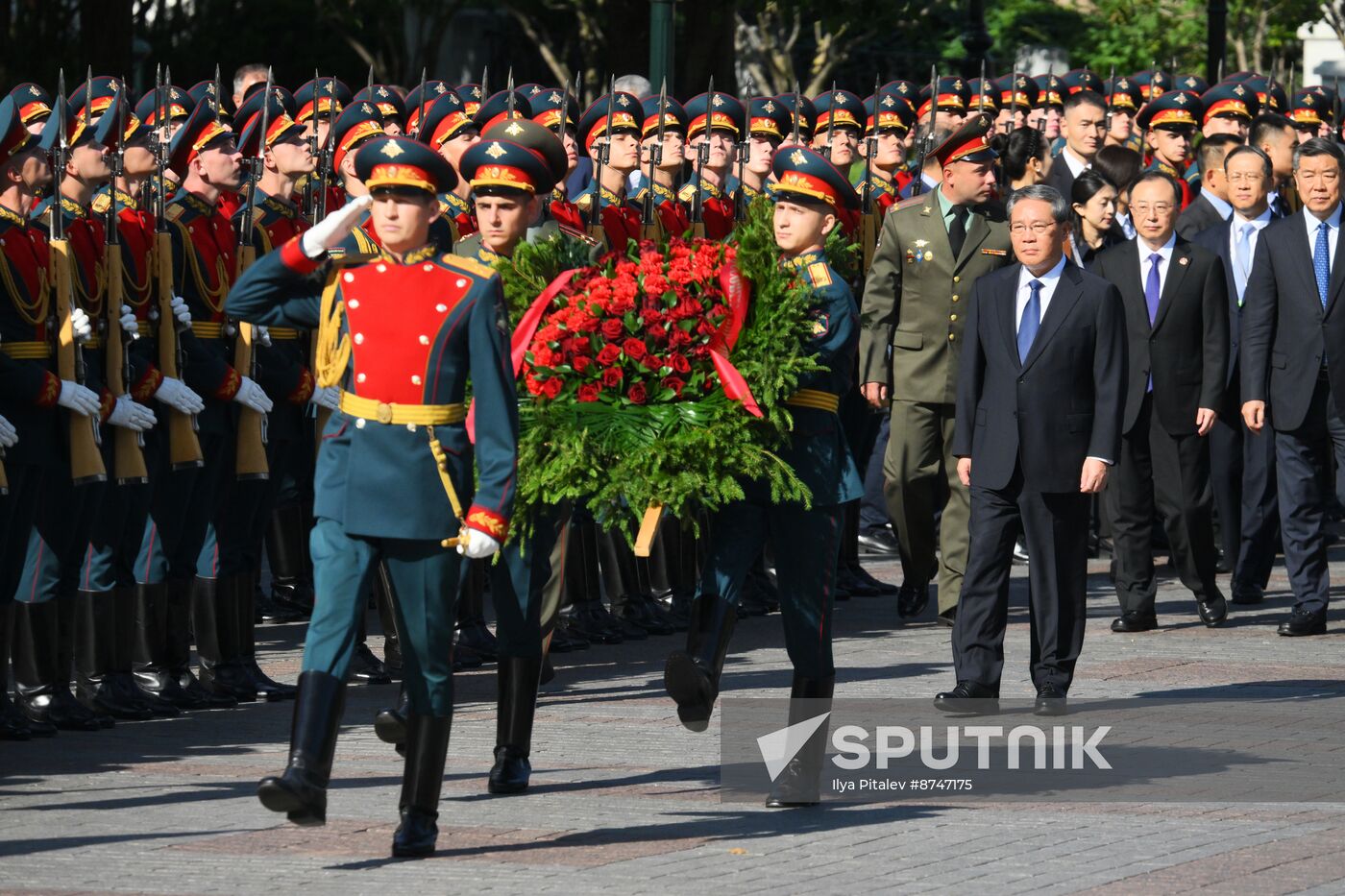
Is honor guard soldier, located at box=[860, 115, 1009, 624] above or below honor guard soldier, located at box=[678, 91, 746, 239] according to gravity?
below

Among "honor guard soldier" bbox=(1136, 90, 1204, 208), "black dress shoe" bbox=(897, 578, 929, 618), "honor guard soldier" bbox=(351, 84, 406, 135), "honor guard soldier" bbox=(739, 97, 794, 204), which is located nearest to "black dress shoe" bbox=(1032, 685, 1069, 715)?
"black dress shoe" bbox=(897, 578, 929, 618)

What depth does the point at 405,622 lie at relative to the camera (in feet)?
24.7

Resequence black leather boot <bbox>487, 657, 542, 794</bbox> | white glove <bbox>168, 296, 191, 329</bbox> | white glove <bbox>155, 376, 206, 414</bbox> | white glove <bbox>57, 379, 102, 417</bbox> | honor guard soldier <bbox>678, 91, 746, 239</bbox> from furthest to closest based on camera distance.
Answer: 1. honor guard soldier <bbox>678, 91, 746, 239</bbox>
2. white glove <bbox>168, 296, 191, 329</bbox>
3. white glove <bbox>155, 376, 206, 414</bbox>
4. white glove <bbox>57, 379, 102, 417</bbox>
5. black leather boot <bbox>487, 657, 542, 794</bbox>

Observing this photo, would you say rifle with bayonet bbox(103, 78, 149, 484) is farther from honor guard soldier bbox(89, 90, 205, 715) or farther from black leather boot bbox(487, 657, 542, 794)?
black leather boot bbox(487, 657, 542, 794)

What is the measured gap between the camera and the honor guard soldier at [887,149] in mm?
14703

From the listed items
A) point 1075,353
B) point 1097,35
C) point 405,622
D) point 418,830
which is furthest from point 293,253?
point 1097,35

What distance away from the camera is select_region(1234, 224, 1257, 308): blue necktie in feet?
44.3

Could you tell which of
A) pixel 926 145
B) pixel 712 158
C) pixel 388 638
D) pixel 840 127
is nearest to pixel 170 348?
pixel 388 638

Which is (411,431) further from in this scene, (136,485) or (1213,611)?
(1213,611)

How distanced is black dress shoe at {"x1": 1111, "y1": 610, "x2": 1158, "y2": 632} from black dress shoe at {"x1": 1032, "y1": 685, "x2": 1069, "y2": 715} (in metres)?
2.48

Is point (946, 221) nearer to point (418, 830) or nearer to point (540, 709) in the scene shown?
point (540, 709)

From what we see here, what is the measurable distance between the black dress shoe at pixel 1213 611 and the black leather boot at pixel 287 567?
419cm

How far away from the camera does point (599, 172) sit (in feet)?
41.2

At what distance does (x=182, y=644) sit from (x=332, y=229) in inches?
132
